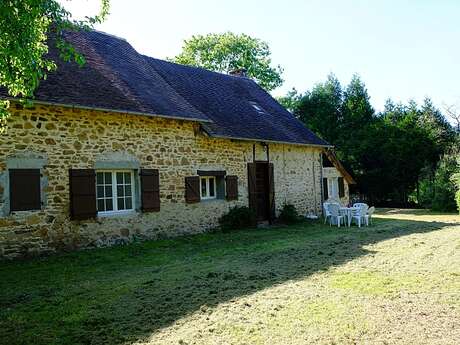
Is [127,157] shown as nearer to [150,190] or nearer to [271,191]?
[150,190]

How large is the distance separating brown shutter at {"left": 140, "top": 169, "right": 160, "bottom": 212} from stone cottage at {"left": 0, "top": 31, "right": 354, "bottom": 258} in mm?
25

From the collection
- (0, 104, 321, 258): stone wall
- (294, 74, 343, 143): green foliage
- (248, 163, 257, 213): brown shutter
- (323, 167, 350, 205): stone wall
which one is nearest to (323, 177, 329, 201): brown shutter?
(323, 167, 350, 205): stone wall

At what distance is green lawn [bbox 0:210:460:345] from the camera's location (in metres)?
3.93

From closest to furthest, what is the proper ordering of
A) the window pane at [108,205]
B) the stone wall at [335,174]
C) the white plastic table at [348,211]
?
the window pane at [108,205] → the white plastic table at [348,211] → the stone wall at [335,174]

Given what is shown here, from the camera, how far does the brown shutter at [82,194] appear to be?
902cm

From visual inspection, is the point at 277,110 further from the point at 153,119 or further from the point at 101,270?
the point at 101,270

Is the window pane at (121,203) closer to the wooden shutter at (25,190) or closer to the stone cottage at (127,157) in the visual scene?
the stone cottage at (127,157)

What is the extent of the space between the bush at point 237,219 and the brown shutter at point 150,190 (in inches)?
99.5

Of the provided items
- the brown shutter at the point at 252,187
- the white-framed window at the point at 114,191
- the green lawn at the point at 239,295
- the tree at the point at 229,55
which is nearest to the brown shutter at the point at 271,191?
the brown shutter at the point at 252,187

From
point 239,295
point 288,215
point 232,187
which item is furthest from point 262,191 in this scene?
point 239,295

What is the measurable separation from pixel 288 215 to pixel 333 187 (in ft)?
16.0

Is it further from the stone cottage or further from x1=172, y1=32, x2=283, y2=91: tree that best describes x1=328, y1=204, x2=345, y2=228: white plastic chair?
x1=172, y1=32, x2=283, y2=91: tree

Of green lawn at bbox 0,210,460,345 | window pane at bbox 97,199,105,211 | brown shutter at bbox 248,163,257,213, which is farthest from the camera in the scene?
brown shutter at bbox 248,163,257,213

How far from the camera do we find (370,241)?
9703 millimetres
